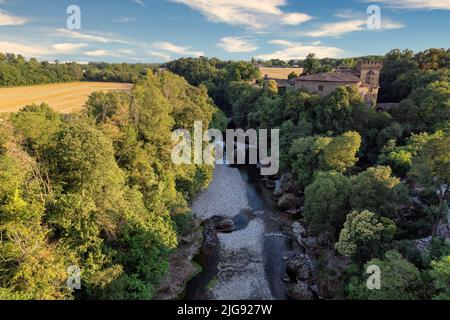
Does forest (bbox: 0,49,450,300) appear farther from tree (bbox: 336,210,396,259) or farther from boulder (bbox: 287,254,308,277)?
boulder (bbox: 287,254,308,277)

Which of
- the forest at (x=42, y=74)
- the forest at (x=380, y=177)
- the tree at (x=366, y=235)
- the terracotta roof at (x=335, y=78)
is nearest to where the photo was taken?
the forest at (x=380, y=177)

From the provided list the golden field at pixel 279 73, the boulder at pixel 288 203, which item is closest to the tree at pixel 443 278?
the boulder at pixel 288 203

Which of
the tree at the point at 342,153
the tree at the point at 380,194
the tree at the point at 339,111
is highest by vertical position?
the tree at the point at 339,111

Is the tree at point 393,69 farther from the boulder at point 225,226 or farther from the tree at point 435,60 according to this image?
the boulder at point 225,226

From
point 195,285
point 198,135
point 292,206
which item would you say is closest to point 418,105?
point 292,206

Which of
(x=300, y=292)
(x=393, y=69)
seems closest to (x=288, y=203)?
(x=300, y=292)

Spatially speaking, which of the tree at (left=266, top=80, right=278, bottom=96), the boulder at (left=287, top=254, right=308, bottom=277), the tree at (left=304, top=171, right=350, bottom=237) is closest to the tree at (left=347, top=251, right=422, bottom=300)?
the tree at (left=304, top=171, right=350, bottom=237)

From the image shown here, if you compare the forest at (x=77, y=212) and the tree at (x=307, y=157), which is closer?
the forest at (x=77, y=212)
